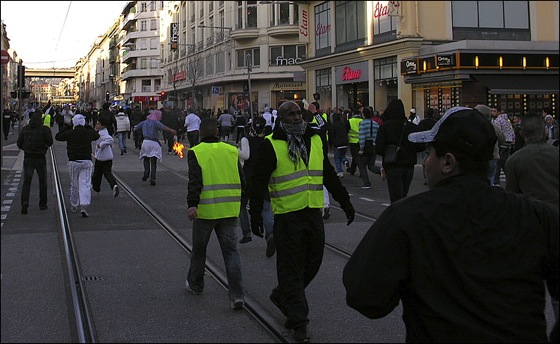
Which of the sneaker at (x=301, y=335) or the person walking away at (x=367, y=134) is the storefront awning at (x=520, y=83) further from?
the person walking away at (x=367, y=134)

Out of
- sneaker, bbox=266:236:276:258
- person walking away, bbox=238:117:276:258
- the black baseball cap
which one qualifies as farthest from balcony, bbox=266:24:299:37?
the black baseball cap

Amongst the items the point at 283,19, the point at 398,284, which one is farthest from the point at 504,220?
the point at 283,19

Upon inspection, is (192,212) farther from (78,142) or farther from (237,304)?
(78,142)

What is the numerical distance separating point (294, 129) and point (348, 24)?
107 cm

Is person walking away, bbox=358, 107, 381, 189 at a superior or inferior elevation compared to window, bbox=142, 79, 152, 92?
inferior

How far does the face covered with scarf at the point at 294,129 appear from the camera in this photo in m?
5.31

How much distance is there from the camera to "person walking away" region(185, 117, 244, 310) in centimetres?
598

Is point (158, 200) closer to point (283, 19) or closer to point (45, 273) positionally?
point (45, 273)

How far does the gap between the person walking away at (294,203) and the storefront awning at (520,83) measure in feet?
5.57

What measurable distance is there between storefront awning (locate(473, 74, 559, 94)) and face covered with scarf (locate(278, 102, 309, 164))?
1675 millimetres

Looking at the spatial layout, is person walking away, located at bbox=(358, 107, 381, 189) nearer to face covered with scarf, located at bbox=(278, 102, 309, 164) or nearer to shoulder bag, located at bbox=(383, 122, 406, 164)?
shoulder bag, located at bbox=(383, 122, 406, 164)

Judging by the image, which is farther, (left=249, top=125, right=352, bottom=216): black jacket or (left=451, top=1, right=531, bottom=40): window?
(left=249, top=125, right=352, bottom=216): black jacket

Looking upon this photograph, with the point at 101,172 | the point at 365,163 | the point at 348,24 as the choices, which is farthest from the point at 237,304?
the point at 365,163

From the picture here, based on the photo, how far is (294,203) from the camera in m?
5.12
